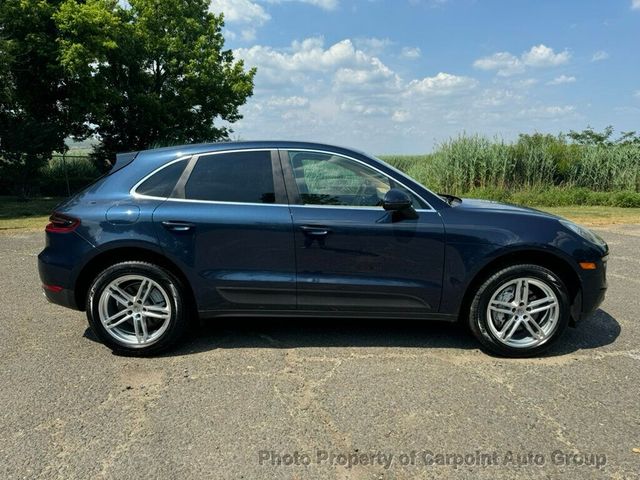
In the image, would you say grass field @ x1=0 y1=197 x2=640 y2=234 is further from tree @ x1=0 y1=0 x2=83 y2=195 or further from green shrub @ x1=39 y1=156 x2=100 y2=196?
green shrub @ x1=39 y1=156 x2=100 y2=196

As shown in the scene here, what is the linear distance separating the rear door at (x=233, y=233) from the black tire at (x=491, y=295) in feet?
4.82

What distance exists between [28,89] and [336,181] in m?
21.8

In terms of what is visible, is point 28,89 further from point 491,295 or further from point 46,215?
point 491,295

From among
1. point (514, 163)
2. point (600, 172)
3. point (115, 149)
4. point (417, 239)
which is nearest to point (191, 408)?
point (417, 239)

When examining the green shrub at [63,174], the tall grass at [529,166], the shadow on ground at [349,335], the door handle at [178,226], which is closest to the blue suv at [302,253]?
the door handle at [178,226]

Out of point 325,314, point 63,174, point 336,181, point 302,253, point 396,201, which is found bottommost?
point 325,314

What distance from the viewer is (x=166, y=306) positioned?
3.86 m

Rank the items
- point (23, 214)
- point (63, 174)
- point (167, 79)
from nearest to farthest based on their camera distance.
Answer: point (23, 214)
point (63, 174)
point (167, 79)

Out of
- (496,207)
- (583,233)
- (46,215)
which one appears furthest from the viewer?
(46,215)

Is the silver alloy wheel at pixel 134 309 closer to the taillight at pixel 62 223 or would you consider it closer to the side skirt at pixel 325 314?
the side skirt at pixel 325 314

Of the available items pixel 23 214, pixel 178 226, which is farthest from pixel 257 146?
pixel 23 214

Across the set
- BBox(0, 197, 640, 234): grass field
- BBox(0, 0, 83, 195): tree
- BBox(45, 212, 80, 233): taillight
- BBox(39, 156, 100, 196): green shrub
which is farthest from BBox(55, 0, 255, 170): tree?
BBox(45, 212, 80, 233): taillight

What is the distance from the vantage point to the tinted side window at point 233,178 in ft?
12.6

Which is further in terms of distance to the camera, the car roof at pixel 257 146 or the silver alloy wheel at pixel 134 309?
the car roof at pixel 257 146
